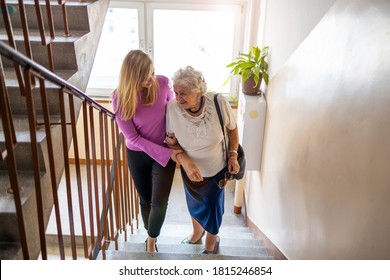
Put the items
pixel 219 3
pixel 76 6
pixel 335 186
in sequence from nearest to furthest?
pixel 335 186
pixel 76 6
pixel 219 3

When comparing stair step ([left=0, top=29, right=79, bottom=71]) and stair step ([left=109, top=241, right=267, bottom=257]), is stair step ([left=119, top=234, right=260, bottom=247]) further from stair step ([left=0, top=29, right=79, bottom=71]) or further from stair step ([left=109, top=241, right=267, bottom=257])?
Answer: stair step ([left=0, top=29, right=79, bottom=71])

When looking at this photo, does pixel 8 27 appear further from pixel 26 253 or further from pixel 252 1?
pixel 252 1

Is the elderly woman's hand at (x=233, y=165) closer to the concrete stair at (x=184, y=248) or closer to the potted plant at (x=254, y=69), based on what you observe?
the concrete stair at (x=184, y=248)

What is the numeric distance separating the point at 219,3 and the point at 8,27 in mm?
3261

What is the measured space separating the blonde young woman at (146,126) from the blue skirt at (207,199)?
0.55 feet

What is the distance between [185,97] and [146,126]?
1.03 ft

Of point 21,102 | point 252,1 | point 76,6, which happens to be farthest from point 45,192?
point 252,1

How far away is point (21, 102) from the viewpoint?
1.92 meters

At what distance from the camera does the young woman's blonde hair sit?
1.86 meters

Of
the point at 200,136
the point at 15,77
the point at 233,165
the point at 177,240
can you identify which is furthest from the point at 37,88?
the point at 177,240

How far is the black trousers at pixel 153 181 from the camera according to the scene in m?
2.18

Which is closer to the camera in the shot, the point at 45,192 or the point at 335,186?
the point at 335,186

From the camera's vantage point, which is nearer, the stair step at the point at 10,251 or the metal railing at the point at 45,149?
the metal railing at the point at 45,149

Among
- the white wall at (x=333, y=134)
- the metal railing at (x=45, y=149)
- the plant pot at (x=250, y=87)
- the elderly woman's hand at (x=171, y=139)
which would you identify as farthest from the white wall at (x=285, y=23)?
the metal railing at (x=45, y=149)
